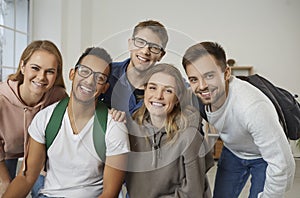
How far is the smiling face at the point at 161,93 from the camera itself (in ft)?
4.10

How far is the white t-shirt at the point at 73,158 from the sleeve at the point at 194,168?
0.72 feet

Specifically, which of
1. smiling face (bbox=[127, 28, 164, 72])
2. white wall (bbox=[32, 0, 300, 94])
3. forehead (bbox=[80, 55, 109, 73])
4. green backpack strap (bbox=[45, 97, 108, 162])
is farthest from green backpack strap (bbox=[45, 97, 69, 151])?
white wall (bbox=[32, 0, 300, 94])

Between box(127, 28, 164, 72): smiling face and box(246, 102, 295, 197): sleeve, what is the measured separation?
356 millimetres

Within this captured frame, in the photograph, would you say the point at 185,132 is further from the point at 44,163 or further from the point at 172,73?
the point at 44,163

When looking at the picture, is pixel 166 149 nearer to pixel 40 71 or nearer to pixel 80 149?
pixel 80 149

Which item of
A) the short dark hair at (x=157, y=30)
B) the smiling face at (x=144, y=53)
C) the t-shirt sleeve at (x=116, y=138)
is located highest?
the short dark hair at (x=157, y=30)

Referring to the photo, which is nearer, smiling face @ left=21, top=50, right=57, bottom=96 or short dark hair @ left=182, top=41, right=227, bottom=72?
short dark hair @ left=182, top=41, right=227, bottom=72

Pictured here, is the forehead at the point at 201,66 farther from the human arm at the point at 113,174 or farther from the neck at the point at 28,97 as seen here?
the neck at the point at 28,97

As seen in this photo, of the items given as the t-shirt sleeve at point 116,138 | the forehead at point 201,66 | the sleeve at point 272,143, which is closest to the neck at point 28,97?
the t-shirt sleeve at point 116,138

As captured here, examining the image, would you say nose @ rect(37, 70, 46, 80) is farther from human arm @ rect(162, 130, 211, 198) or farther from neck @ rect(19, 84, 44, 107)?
human arm @ rect(162, 130, 211, 198)

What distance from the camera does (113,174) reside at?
131cm

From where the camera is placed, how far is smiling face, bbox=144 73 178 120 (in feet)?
4.10

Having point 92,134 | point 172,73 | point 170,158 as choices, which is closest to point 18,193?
point 92,134

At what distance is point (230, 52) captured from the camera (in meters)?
4.75
